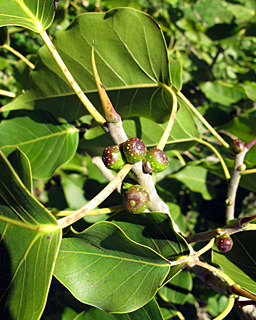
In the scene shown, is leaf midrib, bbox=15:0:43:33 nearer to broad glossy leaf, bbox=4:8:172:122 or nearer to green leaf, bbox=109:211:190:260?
broad glossy leaf, bbox=4:8:172:122

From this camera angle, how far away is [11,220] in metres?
0.67

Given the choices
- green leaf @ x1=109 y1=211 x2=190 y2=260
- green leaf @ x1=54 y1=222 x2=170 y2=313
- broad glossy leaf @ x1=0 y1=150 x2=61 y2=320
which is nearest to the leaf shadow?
broad glossy leaf @ x1=0 y1=150 x2=61 y2=320

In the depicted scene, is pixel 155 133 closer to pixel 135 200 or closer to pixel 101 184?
pixel 101 184

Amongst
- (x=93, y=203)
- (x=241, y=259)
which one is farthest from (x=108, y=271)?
(x=241, y=259)

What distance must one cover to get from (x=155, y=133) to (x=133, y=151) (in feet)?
1.98

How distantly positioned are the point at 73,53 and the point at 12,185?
21.2 inches

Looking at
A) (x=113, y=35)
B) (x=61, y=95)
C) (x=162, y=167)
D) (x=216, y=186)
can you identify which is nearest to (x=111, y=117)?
(x=162, y=167)

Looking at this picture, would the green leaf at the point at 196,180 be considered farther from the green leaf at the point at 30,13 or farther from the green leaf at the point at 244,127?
the green leaf at the point at 30,13

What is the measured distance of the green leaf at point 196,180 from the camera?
142 cm

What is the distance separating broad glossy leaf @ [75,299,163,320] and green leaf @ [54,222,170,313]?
12 centimetres

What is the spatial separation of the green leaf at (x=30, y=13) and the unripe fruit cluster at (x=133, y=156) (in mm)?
403

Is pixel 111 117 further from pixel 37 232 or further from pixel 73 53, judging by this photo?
pixel 73 53

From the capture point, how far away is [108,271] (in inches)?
31.6

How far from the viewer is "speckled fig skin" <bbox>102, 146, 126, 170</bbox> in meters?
0.66
